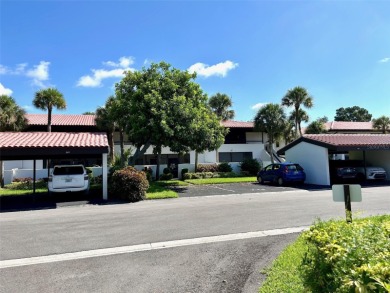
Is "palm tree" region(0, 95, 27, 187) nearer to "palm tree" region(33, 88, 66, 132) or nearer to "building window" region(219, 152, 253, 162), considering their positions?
"palm tree" region(33, 88, 66, 132)

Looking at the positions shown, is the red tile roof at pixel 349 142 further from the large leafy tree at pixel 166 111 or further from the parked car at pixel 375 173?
the large leafy tree at pixel 166 111

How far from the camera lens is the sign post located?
5086 millimetres

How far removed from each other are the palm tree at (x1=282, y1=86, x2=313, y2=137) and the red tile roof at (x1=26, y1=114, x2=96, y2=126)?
23.1 meters

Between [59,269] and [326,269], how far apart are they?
14.8ft

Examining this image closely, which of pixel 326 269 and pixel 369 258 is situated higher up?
pixel 369 258

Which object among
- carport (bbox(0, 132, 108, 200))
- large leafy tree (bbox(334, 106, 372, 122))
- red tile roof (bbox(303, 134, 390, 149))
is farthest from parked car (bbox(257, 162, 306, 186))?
large leafy tree (bbox(334, 106, 372, 122))

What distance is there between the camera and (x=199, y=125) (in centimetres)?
2062

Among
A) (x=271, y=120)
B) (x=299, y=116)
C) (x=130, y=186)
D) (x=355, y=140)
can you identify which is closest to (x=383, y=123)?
(x=299, y=116)

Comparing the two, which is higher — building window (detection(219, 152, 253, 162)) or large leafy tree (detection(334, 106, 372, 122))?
large leafy tree (detection(334, 106, 372, 122))

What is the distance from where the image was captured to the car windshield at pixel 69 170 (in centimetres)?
1510

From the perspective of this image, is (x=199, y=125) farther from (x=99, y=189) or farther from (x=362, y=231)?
(x=362, y=231)

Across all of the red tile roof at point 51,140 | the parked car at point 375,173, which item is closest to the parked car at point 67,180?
the red tile roof at point 51,140

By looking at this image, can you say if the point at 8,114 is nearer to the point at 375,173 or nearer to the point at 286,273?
the point at 286,273

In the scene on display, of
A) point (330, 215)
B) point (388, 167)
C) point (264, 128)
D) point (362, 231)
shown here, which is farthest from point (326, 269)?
point (264, 128)
